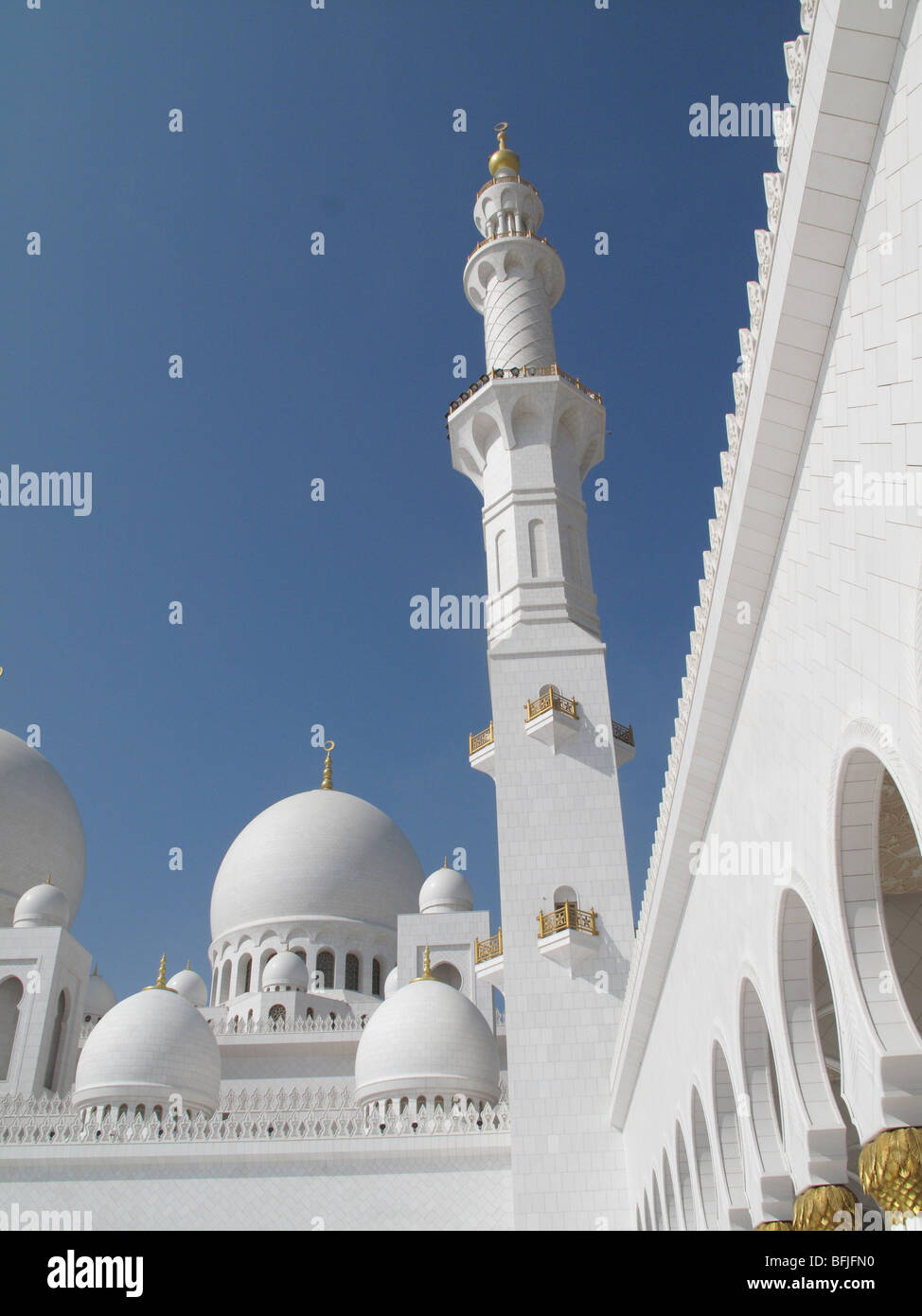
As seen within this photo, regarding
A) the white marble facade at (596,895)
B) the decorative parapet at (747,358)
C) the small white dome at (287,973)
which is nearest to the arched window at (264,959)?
the white marble facade at (596,895)

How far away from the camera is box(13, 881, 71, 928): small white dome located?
84.9 ft

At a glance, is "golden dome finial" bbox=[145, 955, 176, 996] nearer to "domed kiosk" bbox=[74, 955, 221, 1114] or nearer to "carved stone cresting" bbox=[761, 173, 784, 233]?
"domed kiosk" bbox=[74, 955, 221, 1114]

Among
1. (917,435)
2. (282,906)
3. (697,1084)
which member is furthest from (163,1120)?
Result: (917,435)

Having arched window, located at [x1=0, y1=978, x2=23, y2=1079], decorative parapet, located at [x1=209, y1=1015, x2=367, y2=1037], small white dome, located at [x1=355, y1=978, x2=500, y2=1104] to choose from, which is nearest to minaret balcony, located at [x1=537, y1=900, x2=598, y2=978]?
small white dome, located at [x1=355, y1=978, x2=500, y2=1104]

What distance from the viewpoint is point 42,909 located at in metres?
26.0

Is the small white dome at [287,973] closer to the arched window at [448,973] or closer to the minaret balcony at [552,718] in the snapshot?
the arched window at [448,973]

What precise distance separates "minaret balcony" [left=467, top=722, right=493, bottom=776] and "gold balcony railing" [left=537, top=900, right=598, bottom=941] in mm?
3245

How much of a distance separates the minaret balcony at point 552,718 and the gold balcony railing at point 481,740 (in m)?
0.78

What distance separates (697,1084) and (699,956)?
1.21 m

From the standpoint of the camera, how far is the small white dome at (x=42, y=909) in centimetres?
2589

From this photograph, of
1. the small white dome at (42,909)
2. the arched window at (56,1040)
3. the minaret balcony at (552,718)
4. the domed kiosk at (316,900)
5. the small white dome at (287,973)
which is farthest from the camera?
the domed kiosk at (316,900)

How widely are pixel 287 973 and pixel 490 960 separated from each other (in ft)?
34.2

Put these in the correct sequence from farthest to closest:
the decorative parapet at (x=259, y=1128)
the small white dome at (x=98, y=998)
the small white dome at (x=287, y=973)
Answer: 1. the small white dome at (x=98, y=998)
2. the small white dome at (x=287, y=973)
3. the decorative parapet at (x=259, y=1128)
